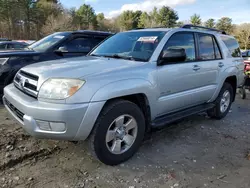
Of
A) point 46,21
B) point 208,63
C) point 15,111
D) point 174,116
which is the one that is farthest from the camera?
point 46,21

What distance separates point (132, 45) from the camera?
3871 mm

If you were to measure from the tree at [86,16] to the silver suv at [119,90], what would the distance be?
50.2 m

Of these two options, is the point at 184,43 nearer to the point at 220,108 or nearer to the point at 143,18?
the point at 220,108

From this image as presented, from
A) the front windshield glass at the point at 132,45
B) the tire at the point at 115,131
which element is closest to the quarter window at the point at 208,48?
the front windshield glass at the point at 132,45

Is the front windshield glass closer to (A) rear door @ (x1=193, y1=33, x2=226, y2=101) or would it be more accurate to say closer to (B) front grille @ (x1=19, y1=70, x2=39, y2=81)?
(A) rear door @ (x1=193, y1=33, x2=226, y2=101)

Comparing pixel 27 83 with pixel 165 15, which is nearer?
pixel 27 83

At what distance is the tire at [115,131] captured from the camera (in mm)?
2859

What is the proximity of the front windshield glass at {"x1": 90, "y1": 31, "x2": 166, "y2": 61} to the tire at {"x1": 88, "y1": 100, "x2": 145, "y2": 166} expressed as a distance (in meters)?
0.83

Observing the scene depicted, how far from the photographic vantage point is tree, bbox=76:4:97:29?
2062 inches

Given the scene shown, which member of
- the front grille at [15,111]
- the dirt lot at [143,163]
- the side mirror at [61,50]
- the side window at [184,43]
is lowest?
the dirt lot at [143,163]

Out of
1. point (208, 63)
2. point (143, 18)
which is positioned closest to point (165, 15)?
point (143, 18)

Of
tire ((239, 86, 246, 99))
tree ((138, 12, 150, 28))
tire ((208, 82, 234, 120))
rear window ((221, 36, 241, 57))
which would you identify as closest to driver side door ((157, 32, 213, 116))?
tire ((208, 82, 234, 120))

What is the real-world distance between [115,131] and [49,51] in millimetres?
3327

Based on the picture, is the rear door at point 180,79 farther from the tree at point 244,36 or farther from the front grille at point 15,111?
the tree at point 244,36
